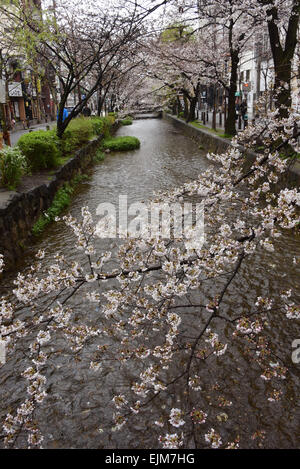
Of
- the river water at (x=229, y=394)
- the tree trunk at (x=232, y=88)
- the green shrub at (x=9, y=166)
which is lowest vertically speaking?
the river water at (x=229, y=394)

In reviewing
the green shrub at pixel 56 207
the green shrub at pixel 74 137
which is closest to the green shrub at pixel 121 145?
the green shrub at pixel 74 137

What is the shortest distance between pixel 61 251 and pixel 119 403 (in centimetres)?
402

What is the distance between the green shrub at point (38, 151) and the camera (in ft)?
29.6

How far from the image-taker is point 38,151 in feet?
30.2

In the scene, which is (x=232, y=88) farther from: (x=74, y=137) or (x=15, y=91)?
(x=15, y=91)

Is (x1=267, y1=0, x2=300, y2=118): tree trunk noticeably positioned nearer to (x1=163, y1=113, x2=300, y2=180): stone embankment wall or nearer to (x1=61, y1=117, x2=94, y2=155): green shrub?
(x1=163, y1=113, x2=300, y2=180): stone embankment wall

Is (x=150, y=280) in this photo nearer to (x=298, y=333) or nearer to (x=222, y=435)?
(x=298, y=333)

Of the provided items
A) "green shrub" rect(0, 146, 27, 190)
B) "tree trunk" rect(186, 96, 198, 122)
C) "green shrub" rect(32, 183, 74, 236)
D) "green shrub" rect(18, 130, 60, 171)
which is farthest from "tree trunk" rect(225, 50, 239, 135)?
"tree trunk" rect(186, 96, 198, 122)

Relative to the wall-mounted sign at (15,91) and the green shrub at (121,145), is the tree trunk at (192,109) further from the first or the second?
the wall-mounted sign at (15,91)

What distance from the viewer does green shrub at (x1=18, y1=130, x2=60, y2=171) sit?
9.01 meters

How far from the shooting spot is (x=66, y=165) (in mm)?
10594

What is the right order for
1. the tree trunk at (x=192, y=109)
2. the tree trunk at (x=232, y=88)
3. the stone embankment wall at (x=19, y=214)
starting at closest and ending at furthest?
the stone embankment wall at (x=19, y=214), the tree trunk at (x=232, y=88), the tree trunk at (x=192, y=109)

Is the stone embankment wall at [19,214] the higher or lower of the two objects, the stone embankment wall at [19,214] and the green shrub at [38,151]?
the lower
